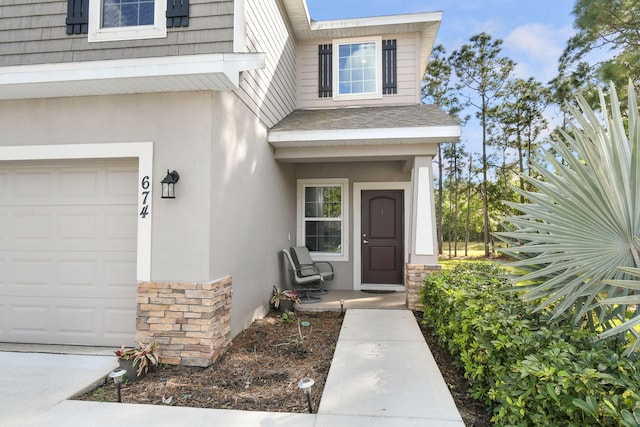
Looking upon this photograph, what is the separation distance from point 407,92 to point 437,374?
549 centimetres

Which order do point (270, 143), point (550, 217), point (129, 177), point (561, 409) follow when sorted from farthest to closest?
point (270, 143)
point (129, 177)
point (550, 217)
point (561, 409)

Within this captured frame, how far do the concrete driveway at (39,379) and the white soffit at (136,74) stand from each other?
9.19ft

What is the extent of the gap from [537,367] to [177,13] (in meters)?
4.53

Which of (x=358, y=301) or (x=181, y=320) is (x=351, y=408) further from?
(x=358, y=301)

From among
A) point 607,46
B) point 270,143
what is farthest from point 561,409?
point 607,46

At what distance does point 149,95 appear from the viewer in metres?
3.74

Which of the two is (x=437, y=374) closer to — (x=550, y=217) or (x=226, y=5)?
(x=550, y=217)

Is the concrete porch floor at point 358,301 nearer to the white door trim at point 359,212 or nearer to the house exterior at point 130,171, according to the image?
the white door trim at point 359,212

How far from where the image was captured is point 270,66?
5.50 m

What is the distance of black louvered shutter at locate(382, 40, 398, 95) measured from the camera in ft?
22.8

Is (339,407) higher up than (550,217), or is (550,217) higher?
(550,217)

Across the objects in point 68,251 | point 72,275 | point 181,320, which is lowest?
point 181,320

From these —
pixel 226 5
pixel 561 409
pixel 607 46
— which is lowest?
pixel 561 409

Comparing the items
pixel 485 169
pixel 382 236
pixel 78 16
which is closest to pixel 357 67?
pixel 382 236
